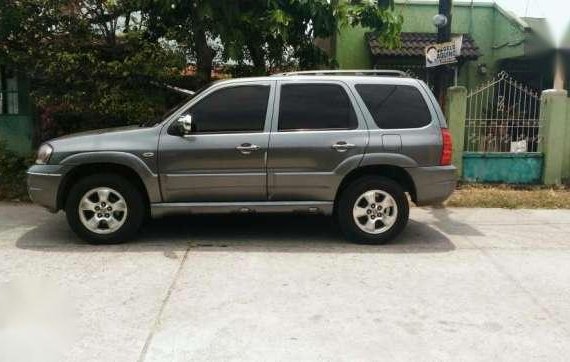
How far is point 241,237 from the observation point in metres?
7.37

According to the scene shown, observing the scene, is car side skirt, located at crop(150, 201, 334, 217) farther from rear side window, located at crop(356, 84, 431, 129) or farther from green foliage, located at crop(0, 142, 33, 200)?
green foliage, located at crop(0, 142, 33, 200)

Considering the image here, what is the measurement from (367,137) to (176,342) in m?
3.38

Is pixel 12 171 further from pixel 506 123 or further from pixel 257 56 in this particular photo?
pixel 506 123

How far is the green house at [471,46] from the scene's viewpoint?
1369 cm

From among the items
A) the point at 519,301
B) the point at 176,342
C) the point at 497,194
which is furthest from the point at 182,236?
the point at 497,194

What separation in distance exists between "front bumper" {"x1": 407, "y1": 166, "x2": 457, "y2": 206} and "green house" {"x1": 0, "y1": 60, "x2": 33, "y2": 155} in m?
7.91

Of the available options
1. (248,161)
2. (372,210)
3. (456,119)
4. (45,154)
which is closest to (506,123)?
(456,119)

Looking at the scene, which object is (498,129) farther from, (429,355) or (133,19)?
(429,355)

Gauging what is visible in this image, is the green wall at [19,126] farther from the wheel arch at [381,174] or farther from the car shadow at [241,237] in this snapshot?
the wheel arch at [381,174]

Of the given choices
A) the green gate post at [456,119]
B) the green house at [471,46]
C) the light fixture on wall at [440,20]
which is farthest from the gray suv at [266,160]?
the green house at [471,46]

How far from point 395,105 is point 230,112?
1.80m

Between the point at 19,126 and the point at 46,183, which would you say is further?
the point at 19,126

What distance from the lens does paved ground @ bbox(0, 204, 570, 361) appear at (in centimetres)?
437

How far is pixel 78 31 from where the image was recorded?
9703 millimetres
